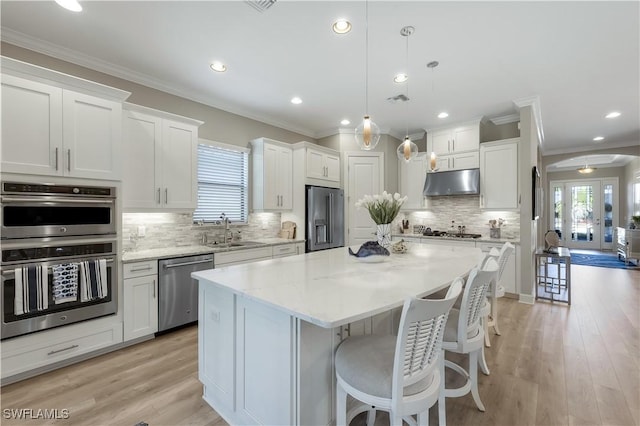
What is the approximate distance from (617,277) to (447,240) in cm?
383

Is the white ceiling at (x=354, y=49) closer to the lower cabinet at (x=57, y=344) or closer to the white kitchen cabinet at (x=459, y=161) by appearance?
the white kitchen cabinet at (x=459, y=161)

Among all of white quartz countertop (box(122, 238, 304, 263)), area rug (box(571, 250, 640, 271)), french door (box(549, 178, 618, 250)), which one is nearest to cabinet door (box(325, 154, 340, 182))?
white quartz countertop (box(122, 238, 304, 263))

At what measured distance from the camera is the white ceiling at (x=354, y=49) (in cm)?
228

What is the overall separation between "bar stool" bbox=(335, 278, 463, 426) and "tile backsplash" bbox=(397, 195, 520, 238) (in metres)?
4.18

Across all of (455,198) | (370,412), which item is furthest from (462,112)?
(370,412)

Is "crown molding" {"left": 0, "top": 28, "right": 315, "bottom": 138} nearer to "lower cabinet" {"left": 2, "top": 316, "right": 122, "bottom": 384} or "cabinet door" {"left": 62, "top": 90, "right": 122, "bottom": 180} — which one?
"cabinet door" {"left": 62, "top": 90, "right": 122, "bottom": 180}

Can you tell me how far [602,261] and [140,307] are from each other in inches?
398

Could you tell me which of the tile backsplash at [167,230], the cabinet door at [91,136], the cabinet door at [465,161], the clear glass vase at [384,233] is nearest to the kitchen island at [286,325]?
the clear glass vase at [384,233]

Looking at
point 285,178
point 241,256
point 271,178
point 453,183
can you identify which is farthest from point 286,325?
point 453,183

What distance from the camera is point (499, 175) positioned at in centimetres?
459

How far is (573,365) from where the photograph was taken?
246cm

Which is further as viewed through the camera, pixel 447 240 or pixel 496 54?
pixel 447 240

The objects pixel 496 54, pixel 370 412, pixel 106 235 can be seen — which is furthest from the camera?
pixel 496 54

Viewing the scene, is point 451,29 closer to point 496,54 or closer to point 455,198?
point 496,54
